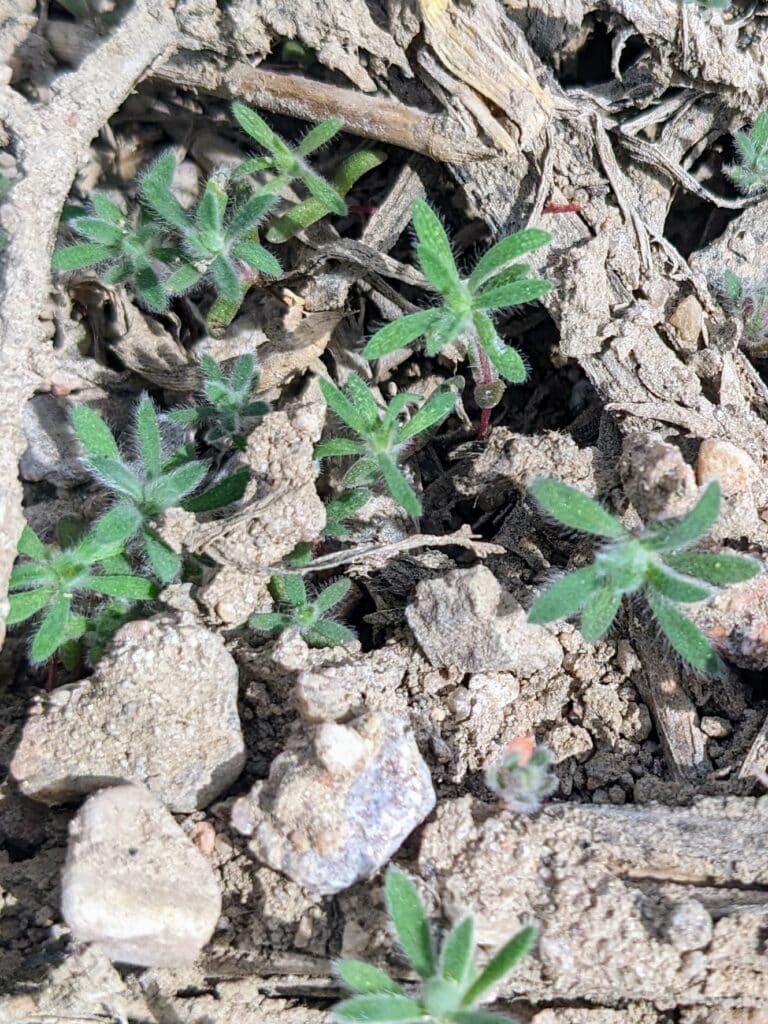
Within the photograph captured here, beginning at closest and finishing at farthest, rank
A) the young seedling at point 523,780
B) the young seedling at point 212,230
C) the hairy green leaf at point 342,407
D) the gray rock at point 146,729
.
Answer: the young seedling at point 523,780 < the gray rock at point 146,729 < the hairy green leaf at point 342,407 < the young seedling at point 212,230

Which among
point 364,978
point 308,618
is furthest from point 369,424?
point 364,978

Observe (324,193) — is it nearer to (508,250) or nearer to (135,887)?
(508,250)

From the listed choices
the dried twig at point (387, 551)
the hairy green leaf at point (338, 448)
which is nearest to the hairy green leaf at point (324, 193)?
the hairy green leaf at point (338, 448)

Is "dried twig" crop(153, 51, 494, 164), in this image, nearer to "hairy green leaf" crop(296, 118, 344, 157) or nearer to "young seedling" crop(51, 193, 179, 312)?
"hairy green leaf" crop(296, 118, 344, 157)

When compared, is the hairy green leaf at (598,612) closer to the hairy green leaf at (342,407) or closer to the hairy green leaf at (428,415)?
the hairy green leaf at (428,415)

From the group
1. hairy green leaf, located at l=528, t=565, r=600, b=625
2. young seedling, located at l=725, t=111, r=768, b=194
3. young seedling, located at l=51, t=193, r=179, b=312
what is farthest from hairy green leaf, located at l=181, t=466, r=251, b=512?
young seedling, located at l=725, t=111, r=768, b=194
